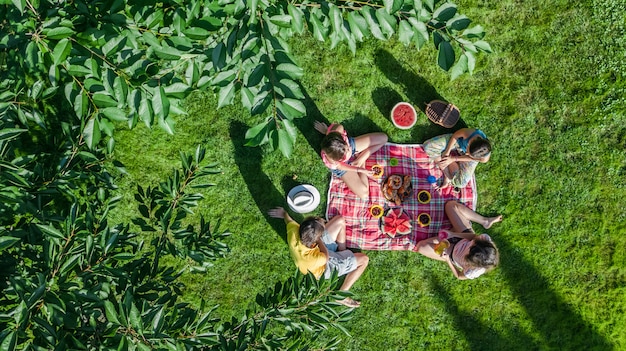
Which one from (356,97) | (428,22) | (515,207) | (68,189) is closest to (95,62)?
(68,189)

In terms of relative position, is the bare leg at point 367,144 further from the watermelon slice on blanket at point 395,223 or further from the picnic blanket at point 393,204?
the watermelon slice on blanket at point 395,223

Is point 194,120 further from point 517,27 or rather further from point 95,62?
point 517,27

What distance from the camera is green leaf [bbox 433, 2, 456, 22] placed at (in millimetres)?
2803

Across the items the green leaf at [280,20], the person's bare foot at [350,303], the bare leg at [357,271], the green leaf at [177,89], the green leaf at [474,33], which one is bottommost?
the person's bare foot at [350,303]

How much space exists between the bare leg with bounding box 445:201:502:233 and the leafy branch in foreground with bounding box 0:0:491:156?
3.22m

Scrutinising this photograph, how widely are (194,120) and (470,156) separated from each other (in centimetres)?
338

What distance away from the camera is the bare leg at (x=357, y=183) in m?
5.82

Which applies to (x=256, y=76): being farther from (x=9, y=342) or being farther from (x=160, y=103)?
(x=9, y=342)

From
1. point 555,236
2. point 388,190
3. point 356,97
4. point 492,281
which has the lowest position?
point 492,281

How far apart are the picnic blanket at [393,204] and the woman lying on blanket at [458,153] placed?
5.5 inches

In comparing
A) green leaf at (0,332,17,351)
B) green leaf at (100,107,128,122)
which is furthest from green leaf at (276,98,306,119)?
green leaf at (0,332,17,351)

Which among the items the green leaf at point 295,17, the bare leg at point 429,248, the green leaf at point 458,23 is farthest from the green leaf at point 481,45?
the bare leg at point 429,248

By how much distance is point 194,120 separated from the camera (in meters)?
5.93

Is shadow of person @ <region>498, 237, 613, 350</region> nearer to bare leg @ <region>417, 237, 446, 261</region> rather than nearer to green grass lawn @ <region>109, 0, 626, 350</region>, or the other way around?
green grass lawn @ <region>109, 0, 626, 350</region>
